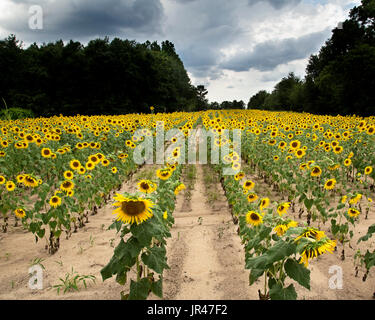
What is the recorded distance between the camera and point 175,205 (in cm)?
600

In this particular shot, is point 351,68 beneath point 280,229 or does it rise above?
above

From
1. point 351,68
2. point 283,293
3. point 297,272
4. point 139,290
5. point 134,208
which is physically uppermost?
point 351,68

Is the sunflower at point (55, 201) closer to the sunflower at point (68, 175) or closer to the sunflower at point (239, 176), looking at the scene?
the sunflower at point (68, 175)

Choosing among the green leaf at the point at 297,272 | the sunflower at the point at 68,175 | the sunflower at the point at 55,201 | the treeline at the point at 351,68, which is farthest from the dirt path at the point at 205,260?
the treeline at the point at 351,68

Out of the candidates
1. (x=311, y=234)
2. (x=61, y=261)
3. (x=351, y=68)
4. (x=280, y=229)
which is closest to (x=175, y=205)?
(x=61, y=261)

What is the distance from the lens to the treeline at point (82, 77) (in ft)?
117

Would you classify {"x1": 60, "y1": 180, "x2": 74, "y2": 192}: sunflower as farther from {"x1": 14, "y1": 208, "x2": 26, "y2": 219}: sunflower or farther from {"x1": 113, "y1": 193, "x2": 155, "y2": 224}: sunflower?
{"x1": 113, "y1": 193, "x2": 155, "y2": 224}: sunflower

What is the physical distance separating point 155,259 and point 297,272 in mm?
1052

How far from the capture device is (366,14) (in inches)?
1324

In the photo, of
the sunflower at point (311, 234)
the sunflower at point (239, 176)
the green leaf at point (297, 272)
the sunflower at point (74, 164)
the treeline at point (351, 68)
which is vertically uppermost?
the treeline at point (351, 68)

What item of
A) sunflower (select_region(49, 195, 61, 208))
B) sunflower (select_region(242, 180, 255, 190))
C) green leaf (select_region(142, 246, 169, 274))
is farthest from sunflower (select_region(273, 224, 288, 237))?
sunflower (select_region(49, 195, 61, 208))

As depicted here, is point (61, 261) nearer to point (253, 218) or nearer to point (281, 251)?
point (253, 218)

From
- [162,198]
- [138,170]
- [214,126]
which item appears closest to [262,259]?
[162,198]

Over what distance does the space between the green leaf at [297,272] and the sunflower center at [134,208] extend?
111 cm
